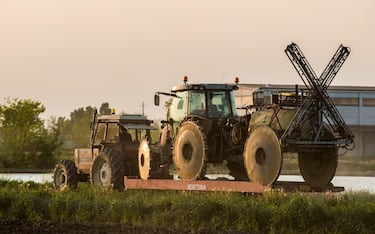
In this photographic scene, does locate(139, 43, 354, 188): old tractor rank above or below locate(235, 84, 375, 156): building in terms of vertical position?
below

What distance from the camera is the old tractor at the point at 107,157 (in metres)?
25.8

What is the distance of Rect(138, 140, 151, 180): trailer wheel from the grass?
A: 31.0 inches

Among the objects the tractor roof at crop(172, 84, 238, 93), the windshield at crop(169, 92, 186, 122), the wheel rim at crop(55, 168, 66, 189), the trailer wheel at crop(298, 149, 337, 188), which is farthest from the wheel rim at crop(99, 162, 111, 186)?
the trailer wheel at crop(298, 149, 337, 188)

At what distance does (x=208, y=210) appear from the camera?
1959cm

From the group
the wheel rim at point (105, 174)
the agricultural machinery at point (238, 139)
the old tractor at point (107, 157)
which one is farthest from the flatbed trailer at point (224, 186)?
the wheel rim at point (105, 174)

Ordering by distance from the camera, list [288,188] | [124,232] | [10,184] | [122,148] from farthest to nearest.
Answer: [10,184] < [122,148] < [288,188] < [124,232]

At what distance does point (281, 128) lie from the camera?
69.5ft

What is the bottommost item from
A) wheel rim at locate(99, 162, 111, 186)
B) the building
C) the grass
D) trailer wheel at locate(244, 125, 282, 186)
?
the grass

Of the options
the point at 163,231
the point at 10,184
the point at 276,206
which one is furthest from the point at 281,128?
the point at 10,184

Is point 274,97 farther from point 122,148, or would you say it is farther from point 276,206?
point 122,148

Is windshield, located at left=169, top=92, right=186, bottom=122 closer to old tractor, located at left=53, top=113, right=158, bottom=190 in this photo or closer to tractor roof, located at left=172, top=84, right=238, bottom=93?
tractor roof, located at left=172, top=84, right=238, bottom=93

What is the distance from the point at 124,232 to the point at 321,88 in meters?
6.41

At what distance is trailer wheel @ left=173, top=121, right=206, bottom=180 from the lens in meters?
22.4

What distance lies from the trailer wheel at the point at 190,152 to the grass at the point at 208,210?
60cm
